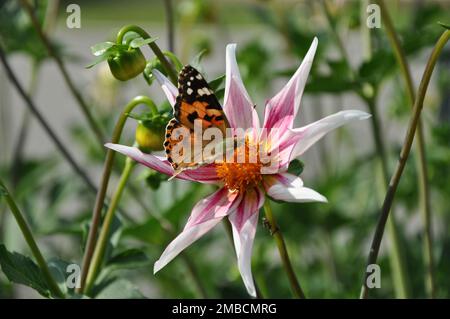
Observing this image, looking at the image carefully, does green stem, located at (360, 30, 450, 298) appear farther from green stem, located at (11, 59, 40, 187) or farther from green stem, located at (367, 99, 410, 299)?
green stem, located at (11, 59, 40, 187)

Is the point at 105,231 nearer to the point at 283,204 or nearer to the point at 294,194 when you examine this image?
the point at 294,194

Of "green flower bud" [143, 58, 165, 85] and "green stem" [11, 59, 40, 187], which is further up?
"green flower bud" [143, 58, 165, 85]

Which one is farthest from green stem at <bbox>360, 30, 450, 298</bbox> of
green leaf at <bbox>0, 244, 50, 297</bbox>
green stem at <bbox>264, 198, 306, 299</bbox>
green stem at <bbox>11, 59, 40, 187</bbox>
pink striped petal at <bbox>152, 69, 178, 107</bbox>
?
green stem at <bbox>11, 59, 40, 187</bbox>

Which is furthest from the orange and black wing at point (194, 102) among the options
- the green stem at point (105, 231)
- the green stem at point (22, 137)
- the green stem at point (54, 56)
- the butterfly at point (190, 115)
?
the green stem at point (22, 137)

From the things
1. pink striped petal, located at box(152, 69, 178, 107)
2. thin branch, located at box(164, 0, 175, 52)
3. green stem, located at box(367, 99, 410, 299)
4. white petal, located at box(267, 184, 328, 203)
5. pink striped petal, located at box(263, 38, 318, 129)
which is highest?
thin branch, located at box(164, 0, 175, 52)

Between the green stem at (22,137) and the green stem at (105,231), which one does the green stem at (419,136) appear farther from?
the green stem at (22,137)

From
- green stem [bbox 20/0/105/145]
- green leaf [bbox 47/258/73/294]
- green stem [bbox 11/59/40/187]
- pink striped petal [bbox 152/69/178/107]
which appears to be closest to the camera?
pink striped petal [bbox 152/69/178/107]

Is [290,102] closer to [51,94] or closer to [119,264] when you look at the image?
[119,264]
